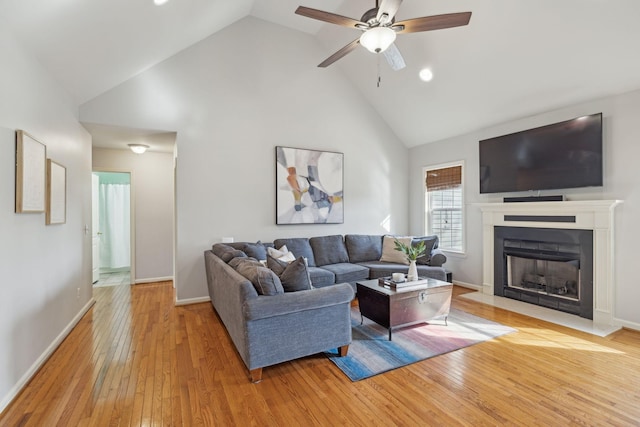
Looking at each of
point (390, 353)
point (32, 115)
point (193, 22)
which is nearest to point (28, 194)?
point (32, 115)

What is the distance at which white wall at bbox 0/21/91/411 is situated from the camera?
2.08m

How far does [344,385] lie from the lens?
2.30 m

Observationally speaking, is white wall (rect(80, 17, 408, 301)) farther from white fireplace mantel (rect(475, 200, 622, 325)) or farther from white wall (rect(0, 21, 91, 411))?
white fireplace mantel (rect(475, 200, 622, 325))

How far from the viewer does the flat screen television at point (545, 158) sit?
3.64 metres

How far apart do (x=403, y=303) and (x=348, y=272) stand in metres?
1.39

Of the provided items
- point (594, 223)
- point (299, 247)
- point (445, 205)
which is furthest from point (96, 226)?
point (594, 223)

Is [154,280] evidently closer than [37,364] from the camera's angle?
No

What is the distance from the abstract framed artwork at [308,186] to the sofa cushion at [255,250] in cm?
74

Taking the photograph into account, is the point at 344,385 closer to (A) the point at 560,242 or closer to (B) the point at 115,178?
(A) the point at 560,242

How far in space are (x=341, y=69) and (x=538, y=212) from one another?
4004 millimetres

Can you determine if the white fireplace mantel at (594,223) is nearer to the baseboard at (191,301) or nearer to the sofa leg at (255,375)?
the sofa leg at (255,375)

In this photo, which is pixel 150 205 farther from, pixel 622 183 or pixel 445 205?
pixel 622 183

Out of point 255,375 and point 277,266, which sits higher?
point 277,266

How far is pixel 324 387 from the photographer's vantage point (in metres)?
2.28
